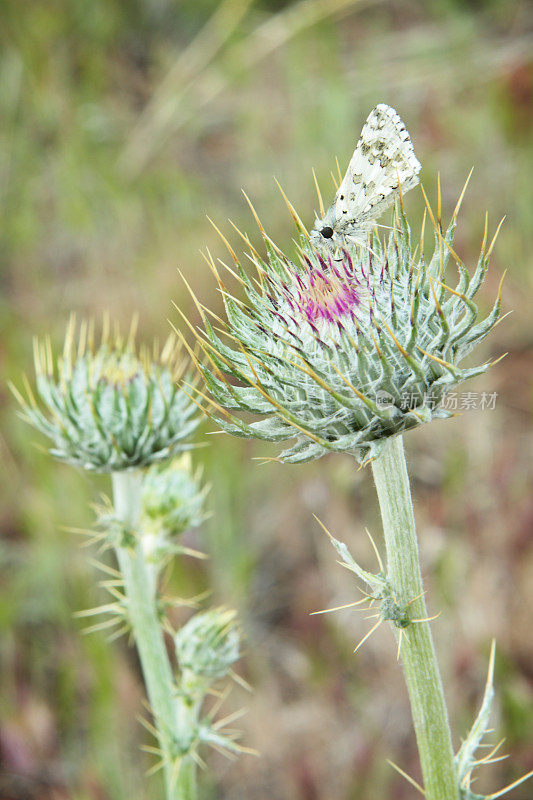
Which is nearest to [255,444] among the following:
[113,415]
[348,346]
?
[113,415]

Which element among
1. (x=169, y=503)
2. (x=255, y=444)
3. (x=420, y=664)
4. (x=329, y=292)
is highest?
(x=255, y=444)

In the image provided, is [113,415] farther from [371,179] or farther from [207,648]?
[371,179]

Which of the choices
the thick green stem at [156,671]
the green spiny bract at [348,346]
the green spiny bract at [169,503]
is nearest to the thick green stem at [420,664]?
the green spiny bract at [348,346]

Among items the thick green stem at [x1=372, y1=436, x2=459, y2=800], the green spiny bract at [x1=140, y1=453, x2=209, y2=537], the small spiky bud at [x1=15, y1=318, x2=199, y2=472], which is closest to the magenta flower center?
the thick green stem at [x1=372, y1=436, x2=459, y2=800]

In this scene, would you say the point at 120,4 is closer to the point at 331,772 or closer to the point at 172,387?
the point at 172,387

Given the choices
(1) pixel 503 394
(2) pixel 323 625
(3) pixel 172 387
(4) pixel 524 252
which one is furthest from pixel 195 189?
(3) pixel 172 387

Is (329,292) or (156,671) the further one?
(156,671)
